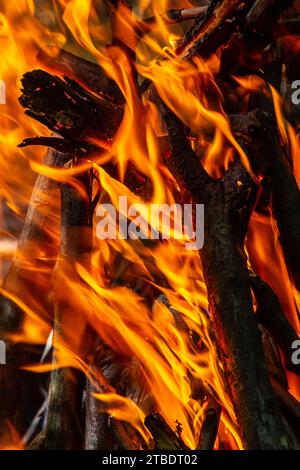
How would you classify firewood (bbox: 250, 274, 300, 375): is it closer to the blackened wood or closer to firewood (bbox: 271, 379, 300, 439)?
firewood (bbox: 271, 379, 300, 439)

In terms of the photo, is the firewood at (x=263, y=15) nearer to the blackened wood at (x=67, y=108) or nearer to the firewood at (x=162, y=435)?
the blackened wood at (x=67, y=108)

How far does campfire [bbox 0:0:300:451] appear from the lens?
2342mm

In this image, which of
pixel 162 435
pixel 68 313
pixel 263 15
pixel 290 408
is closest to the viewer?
pixel 162 435

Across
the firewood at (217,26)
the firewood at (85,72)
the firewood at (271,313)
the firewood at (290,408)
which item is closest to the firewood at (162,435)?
the firewood at (290,408)

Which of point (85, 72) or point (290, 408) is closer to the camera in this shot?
point (290, 408)

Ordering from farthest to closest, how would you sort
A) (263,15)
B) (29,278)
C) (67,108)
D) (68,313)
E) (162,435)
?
(29,278), (68,313), (263,15), (67,108), (162,435)

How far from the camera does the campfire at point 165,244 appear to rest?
2.34 m

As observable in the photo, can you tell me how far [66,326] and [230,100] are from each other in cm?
146

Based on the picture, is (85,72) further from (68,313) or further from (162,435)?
(162,435)

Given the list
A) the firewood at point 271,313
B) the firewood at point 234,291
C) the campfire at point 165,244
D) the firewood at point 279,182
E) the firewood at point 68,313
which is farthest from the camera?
the firewood at point 68,313

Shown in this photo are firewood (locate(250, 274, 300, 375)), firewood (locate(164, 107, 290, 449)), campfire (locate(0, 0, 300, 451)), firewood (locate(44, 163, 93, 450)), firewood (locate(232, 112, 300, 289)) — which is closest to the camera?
firewood (locate(164, 107, 290, 449))

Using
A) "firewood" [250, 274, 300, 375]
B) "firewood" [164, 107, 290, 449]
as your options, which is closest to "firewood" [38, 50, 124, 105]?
"firewood" [164, 107, 290, 449]

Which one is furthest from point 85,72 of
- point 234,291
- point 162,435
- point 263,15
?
point 162,435

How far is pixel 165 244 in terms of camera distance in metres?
2.93
